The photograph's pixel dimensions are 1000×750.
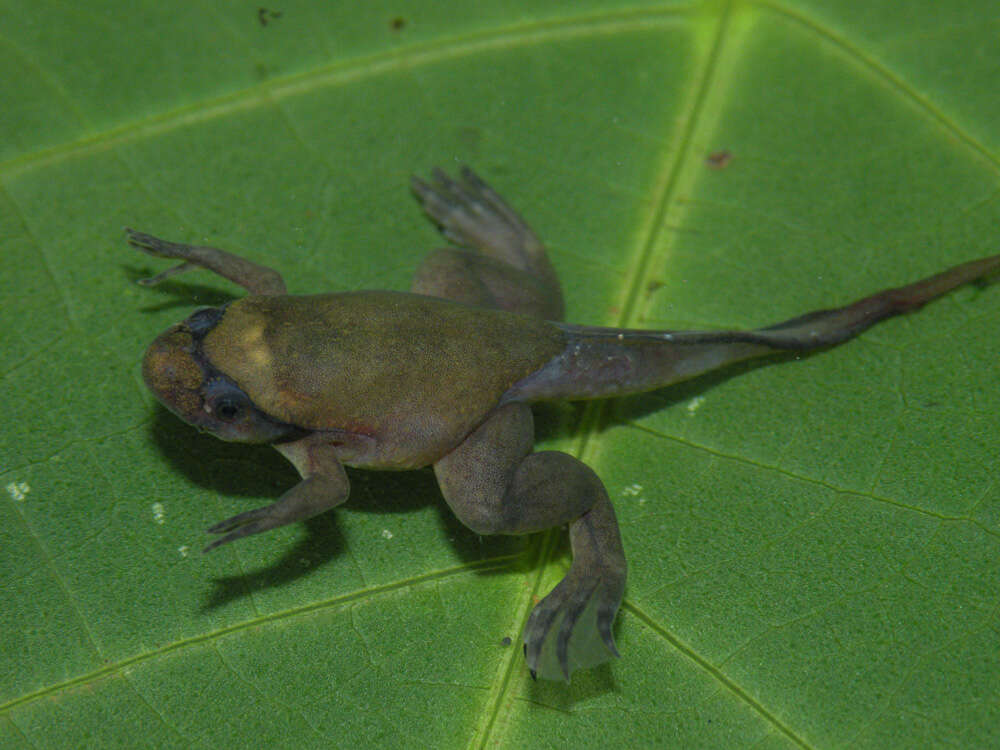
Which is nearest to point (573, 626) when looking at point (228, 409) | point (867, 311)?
point (228, 409)

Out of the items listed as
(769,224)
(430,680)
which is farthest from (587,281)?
(430,680)

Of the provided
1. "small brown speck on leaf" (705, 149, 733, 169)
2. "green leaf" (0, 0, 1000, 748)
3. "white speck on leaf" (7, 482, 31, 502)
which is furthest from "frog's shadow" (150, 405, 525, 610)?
"small brown speck on leaf" (705, 149, 733, 169)

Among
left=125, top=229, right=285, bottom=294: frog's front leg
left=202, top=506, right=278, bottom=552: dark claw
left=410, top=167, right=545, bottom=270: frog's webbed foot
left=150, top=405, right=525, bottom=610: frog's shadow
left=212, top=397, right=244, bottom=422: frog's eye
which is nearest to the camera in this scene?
left=202, top=506, right=278, bottom=552: dark claw

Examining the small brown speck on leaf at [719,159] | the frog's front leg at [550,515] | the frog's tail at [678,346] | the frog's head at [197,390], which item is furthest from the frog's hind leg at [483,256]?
the frog's head at [197,390]

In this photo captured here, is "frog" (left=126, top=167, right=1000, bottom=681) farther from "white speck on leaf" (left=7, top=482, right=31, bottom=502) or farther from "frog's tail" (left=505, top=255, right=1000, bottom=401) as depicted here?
"white speck on leaf" (left=7, top=482, right=31, bottom=502)

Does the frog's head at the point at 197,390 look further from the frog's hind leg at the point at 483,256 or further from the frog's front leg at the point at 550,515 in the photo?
the frog's hind leg at the point at 483,256

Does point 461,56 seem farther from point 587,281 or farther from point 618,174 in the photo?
point 587,281

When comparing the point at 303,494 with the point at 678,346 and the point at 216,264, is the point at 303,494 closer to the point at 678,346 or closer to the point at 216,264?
the point at 216,264
